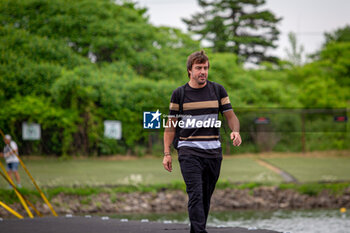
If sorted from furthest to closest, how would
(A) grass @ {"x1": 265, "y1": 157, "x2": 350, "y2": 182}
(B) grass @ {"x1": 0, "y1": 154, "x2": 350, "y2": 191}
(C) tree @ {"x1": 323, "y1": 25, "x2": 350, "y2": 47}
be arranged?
(C) tree @ {"x1": 323, "y1": 25, "x2": 350, "y2": 47} < (A) grass @ {"x1": 265, "y1": 157, "x2": 350, "y2": 182} < (B) grass @ {"x1": 0, "y1": 154, "x2": 350, "y2": 191}

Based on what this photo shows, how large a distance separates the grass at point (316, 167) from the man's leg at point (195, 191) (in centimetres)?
1399

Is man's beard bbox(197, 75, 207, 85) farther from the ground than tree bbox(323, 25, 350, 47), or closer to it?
closer to it

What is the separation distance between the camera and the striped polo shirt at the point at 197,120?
538cm

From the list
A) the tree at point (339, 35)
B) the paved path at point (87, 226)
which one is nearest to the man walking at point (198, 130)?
the paved path at point (87, 226)

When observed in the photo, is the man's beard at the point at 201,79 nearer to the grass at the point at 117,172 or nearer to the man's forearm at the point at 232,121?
the man's forearm at the point at 232,121

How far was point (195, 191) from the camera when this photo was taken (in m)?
5.32

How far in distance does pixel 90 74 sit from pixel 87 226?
1711 centimetres

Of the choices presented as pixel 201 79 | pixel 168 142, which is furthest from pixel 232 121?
pixel 168 142

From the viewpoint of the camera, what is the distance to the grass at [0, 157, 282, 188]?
17.9 m

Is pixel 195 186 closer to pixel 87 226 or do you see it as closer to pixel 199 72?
pixel 199 72

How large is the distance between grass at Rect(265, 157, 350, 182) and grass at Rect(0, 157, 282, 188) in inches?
38.0

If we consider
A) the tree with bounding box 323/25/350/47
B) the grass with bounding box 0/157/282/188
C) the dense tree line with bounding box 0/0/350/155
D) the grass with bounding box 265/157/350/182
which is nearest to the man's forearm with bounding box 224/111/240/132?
the grass with bounding box 0/157/282/188

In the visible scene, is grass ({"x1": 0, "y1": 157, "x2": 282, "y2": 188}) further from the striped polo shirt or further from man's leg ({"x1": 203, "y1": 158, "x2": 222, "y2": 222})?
the striped polo shirt

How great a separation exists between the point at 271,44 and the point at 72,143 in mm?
18924
